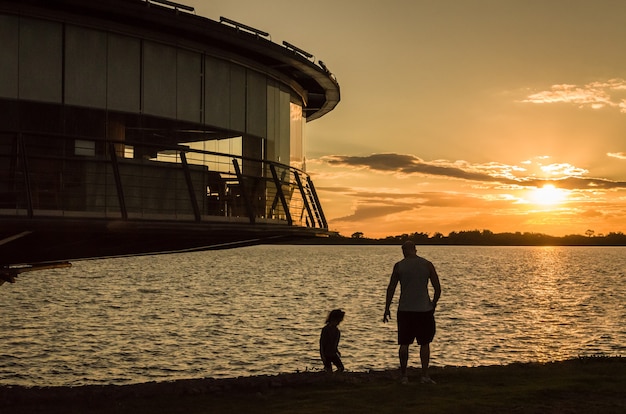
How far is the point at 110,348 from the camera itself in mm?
34875

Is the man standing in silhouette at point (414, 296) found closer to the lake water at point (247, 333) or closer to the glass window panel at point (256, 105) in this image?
the glass window panel at point (256, 105)

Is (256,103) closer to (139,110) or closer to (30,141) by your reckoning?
(139,110)

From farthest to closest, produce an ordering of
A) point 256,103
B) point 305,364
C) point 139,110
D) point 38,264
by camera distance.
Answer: point 305,364
point 38,264
point 256,103
point 139,110

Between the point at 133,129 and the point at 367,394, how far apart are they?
24.8 feet

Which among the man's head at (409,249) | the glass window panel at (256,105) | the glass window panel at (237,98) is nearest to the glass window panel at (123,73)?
the glass window panel at (237,98)

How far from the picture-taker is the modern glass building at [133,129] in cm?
1401

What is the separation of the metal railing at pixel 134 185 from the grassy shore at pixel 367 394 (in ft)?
10.00

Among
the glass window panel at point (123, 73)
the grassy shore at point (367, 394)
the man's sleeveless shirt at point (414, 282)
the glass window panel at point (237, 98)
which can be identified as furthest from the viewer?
the glass window panel at point (237, 98)

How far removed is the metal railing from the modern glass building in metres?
0.03

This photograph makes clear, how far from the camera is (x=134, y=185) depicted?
15719 mm

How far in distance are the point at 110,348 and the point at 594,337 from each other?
24393 millimetres

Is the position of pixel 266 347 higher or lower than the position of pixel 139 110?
lower

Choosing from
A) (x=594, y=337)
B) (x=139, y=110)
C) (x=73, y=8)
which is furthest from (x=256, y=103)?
(x=594, y=337)

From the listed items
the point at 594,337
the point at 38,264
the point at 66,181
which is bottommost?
the point at 594,337
